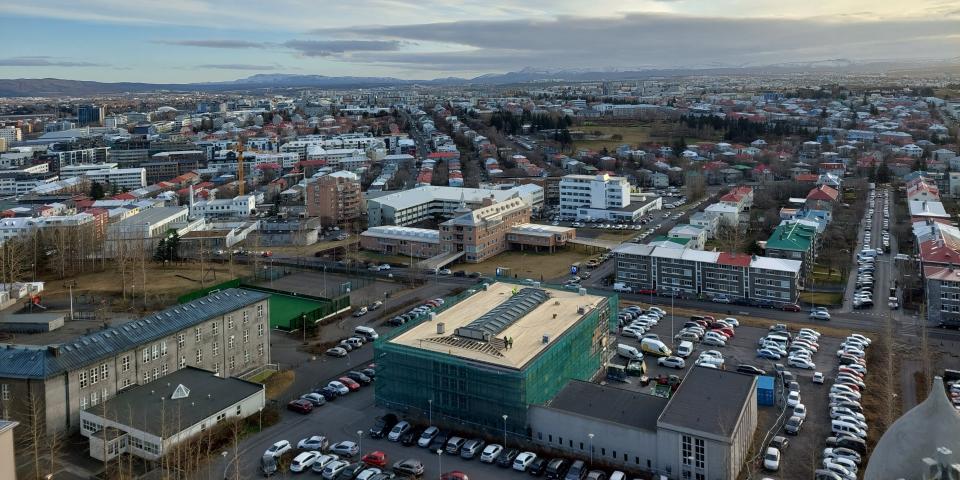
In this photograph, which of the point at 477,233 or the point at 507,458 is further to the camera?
the point at 477,233

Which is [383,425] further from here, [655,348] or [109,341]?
[655,348]

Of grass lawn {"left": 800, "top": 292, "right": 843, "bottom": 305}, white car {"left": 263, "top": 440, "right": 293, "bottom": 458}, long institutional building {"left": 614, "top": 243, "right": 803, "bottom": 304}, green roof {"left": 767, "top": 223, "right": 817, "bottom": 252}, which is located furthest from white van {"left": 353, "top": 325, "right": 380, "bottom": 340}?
green roof {"left": 767, "top": 223, "right": 817, "bottom": 252}

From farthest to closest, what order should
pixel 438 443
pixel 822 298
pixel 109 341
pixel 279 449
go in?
pixel 822 298 → pixel 109 341 → pixel 438 443 → pixel 279 449

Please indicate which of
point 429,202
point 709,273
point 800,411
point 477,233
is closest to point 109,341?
point 800,411

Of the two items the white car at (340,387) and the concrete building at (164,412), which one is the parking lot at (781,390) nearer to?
the white car at (340,387)

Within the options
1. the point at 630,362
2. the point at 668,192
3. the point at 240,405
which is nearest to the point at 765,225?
the point at 668,192

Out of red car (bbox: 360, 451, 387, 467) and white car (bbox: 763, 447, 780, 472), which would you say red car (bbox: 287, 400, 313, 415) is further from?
white car (bbox: 763, 447, 780, 472)

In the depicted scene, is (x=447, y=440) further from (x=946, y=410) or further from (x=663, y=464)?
(x=946, y=410)
